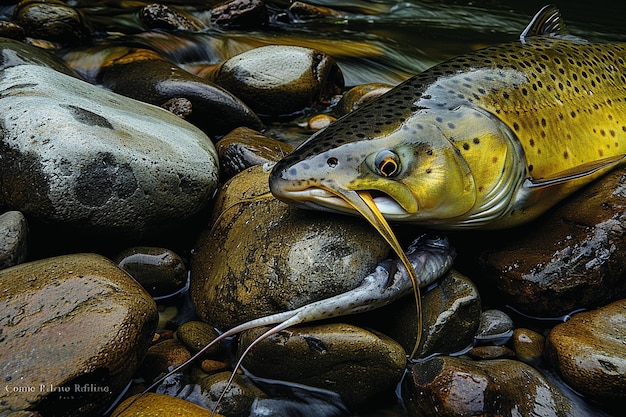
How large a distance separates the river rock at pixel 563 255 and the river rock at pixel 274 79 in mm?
3365

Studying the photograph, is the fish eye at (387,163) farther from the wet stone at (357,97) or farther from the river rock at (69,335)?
the wet stone at (357,97)

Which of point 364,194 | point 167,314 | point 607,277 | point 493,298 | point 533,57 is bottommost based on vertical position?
point 167,314

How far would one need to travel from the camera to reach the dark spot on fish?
12.3 feet

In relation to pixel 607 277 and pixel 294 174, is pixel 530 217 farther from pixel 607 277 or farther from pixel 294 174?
pixel 294 174

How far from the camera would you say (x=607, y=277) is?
3.54 m

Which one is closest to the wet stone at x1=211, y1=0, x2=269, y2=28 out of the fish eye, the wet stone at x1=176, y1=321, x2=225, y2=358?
the wet stone at x1=176, y1=321, x2=225, y2=358

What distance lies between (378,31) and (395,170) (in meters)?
7.78

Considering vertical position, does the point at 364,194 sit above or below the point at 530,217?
above

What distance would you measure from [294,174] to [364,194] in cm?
37

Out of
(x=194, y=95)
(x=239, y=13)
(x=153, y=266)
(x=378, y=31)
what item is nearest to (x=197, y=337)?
(x=153, y=266)

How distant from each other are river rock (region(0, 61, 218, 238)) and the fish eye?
1.39 meters

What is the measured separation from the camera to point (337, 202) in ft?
10.2

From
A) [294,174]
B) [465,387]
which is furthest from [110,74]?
[465,387]

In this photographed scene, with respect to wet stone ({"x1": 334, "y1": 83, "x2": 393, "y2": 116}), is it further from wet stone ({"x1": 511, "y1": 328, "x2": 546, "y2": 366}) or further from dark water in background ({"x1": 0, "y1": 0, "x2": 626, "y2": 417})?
wet stone ({"x1": 511, "y1": 328, "x2": 546, "y2": 366})
